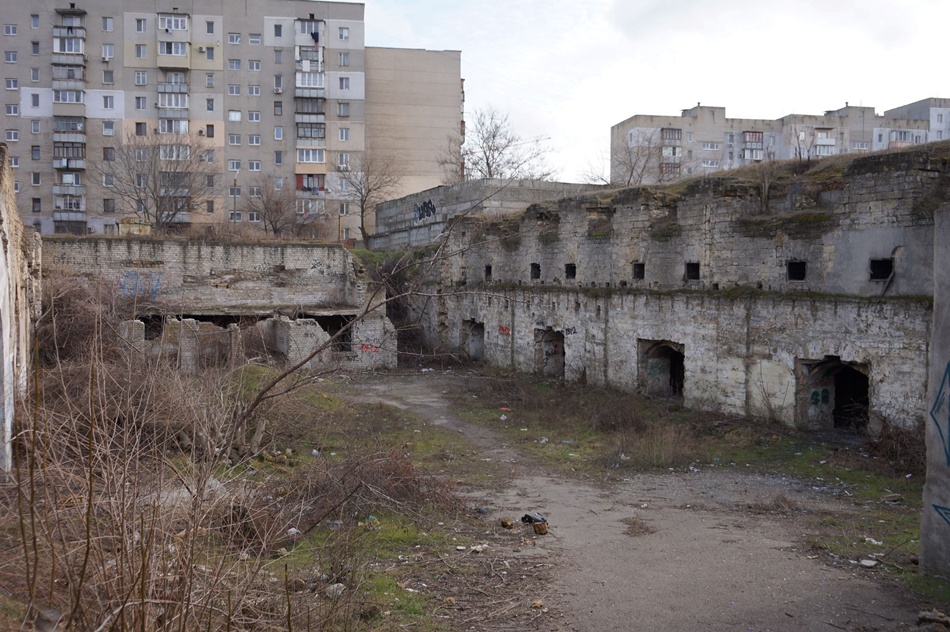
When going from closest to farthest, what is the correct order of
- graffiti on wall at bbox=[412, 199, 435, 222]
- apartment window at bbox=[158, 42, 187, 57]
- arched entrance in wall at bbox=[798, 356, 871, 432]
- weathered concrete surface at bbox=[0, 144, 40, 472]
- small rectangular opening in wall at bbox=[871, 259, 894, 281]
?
weathered concrete surface at bbox=[0, 144, 40, 472] → small rectangular opening in wall at bbox=[871, 259, 894, 281] → arched entrance in wall at bbox=[798, 356, 871, 432] → graffiti on wall at bbox=[412, 199, 435, 222] → apartment window at bbox=[158, 42, 187, 57]

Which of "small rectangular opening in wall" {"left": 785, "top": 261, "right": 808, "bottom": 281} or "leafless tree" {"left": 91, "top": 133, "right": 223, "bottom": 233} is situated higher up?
"leafless tree" {"left": 91, "top": 133, "right": 223, "bottom": 233}

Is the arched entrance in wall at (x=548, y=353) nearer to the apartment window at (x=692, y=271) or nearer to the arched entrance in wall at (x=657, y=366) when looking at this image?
the arched entrance in wall at (x=657, y=366)

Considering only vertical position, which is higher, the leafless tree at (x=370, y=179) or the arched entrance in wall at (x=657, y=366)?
the leafless tree at (x=370, y=179)

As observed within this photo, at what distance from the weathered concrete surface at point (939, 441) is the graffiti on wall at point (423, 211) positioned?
83.2 feet

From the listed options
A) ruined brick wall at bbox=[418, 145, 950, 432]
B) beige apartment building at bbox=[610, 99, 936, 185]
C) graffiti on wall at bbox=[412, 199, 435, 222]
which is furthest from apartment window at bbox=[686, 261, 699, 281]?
beige apartment building at bbox=[610, 99, 936, 185]

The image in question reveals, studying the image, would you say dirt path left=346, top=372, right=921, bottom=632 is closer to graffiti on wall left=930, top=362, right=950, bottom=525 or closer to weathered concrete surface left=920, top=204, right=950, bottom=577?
weathered concrete surface left=920, top=204, right=950, bottom=577

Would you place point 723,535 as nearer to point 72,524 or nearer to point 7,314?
point 72,524

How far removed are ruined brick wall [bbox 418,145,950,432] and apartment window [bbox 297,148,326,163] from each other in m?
24.8

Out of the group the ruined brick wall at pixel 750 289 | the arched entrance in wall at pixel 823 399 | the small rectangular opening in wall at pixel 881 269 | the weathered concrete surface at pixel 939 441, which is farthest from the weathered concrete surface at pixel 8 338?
the small rectangular opening in wall at pixel 881 269

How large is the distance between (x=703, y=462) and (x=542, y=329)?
879cm

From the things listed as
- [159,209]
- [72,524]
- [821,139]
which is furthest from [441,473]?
[821,139]

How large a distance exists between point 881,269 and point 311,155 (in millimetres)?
35592

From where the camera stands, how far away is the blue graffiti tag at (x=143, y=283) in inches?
925

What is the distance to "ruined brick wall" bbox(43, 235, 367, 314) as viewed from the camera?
23750mm
